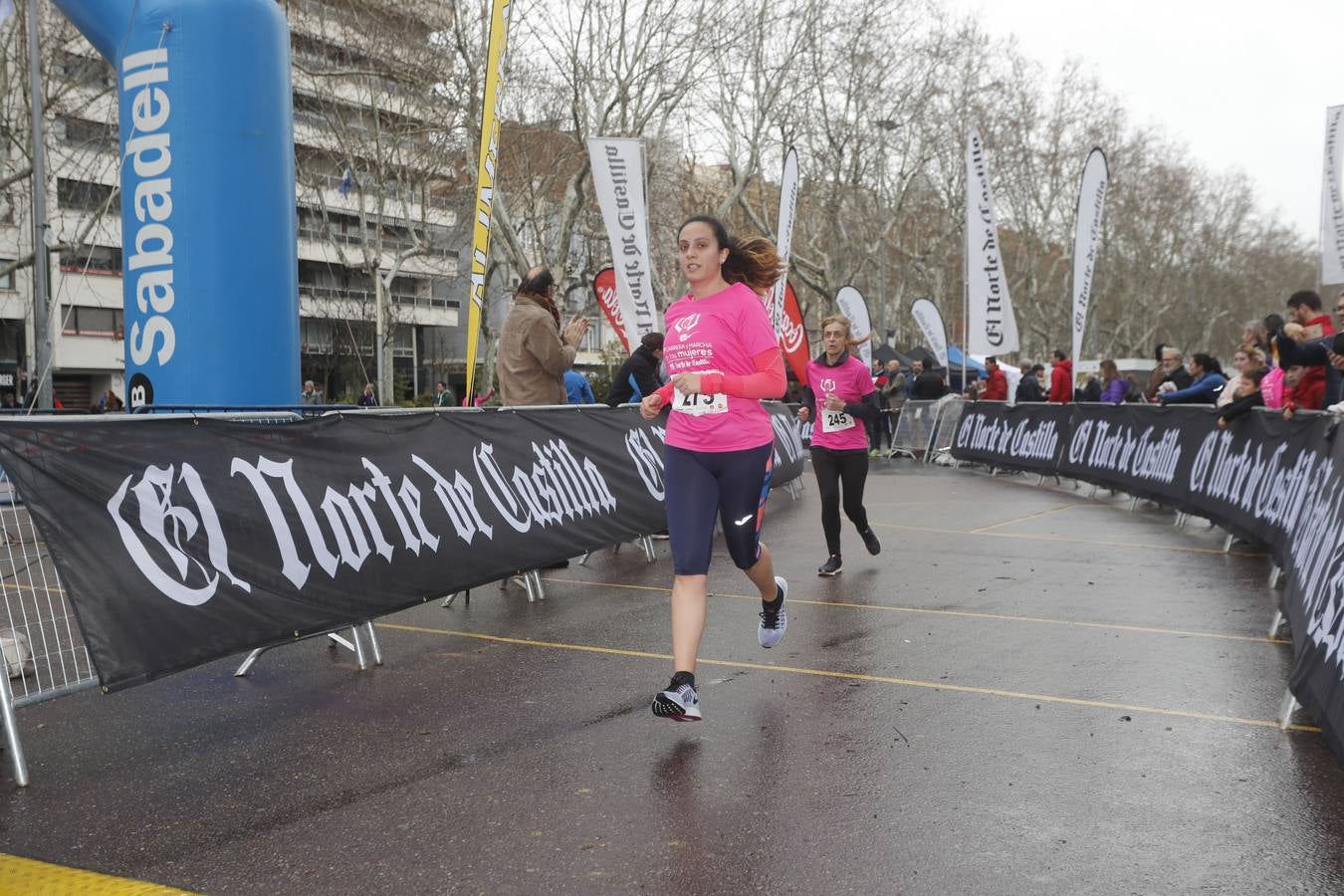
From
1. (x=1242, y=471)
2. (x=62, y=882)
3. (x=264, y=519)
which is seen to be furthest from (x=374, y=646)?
(x=1242, y=471)

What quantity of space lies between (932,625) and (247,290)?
5.82m

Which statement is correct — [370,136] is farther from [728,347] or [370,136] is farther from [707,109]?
[728,347]

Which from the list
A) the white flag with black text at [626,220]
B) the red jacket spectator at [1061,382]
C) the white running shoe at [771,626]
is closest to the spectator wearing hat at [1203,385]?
the red jacket spectator at [1061,382]

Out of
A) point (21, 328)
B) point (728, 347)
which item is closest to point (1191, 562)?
point (728, 347)

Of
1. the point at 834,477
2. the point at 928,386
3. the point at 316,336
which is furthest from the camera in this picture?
the point at 316,336

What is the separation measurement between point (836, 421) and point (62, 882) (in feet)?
21.2

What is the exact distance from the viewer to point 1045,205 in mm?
52312

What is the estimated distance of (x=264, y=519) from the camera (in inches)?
202

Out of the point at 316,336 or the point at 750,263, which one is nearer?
the point at 750,263

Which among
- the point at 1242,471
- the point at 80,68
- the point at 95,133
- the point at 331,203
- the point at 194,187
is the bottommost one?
the point at 1242,471

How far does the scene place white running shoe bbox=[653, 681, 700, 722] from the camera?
15.1 feet

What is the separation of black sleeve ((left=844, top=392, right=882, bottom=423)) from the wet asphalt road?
1571 millimetres

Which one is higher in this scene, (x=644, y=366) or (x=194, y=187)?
(x=194, y=187)

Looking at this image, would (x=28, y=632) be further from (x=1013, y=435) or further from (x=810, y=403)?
(x=1013, y=435)
